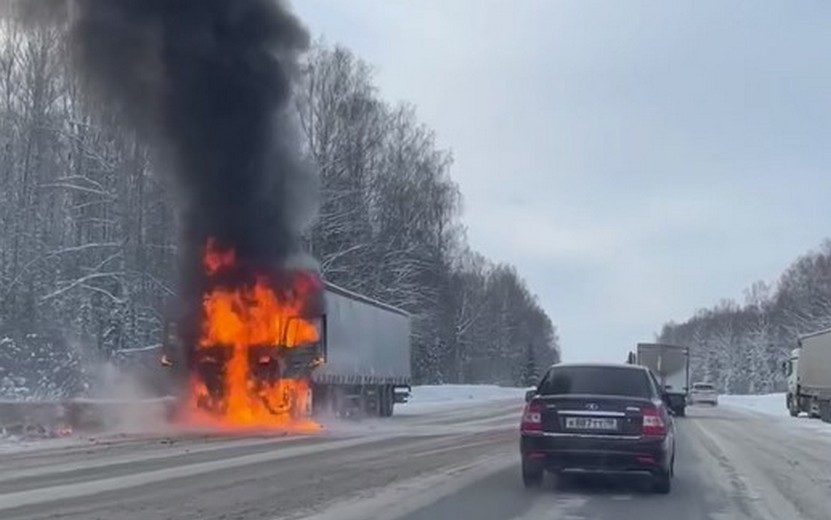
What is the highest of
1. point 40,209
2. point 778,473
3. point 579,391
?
point 40,209

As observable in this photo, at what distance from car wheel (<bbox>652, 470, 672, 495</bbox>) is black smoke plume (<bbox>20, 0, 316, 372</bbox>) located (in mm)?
16373

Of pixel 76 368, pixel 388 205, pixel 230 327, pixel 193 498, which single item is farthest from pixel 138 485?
pixel 388 205

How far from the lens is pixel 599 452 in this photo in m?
14.4

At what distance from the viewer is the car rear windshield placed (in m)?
15.0

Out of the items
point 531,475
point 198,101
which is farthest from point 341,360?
point 531,475

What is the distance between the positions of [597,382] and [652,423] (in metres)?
0.99

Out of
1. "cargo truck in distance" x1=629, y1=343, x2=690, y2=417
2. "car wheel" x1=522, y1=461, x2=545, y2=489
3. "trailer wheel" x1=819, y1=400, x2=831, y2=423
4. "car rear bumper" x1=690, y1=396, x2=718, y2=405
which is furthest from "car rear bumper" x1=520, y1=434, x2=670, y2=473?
"car rear bumper" x1=690, y1=396, x2=718, y2=405

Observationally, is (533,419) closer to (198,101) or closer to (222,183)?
(222,183)

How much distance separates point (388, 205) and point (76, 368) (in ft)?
81.6

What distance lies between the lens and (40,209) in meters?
49.2

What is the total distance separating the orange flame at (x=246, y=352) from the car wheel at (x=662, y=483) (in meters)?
15.1

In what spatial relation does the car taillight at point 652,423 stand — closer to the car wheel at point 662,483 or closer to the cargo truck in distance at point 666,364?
the car wheel at point 662,483

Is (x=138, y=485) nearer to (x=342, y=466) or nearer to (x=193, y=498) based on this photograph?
(x=193, y=498)

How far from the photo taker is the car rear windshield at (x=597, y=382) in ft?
49.3
